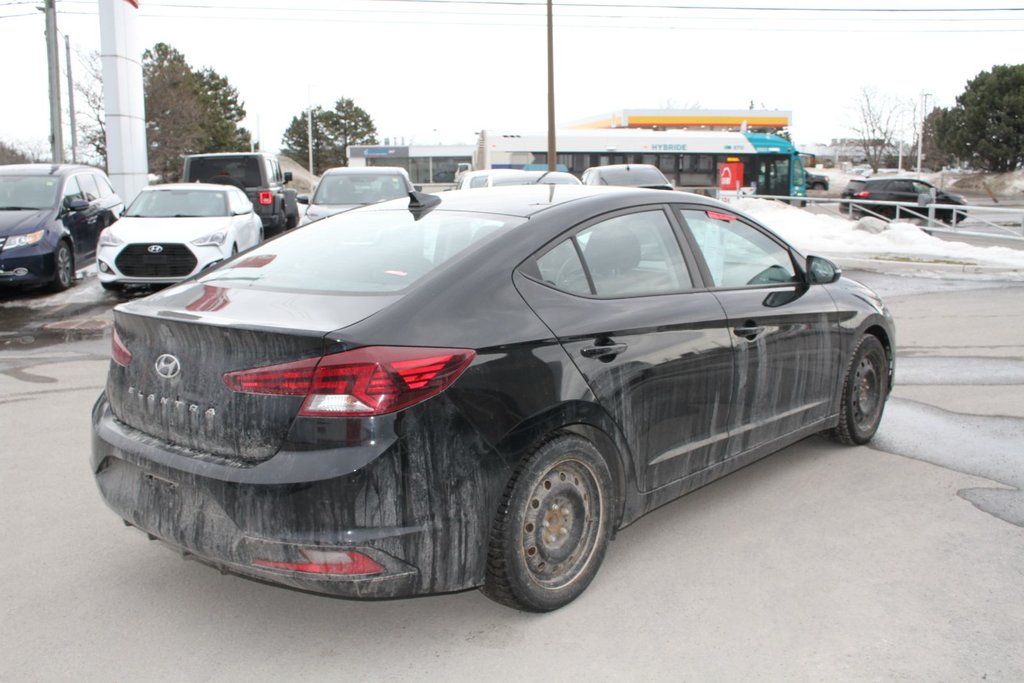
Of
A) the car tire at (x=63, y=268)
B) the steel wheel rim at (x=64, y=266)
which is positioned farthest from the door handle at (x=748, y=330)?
the steel wheel rim at (x=64, y=266)

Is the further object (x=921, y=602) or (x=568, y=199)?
(x=568, y=199)

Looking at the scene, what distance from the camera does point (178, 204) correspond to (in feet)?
45.1

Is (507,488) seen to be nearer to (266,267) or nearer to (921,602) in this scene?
(266,267)

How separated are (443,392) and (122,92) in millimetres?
18692

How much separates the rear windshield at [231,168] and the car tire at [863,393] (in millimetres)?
17595

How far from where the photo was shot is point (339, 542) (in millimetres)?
3002

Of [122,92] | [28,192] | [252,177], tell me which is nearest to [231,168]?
[252,177]

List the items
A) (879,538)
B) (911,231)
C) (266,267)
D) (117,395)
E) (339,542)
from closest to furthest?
1. (339,542)
2. (117,395)
3. (266,267)
4. (879,538)
5. (911,231)

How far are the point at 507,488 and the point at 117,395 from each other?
5.27 ft

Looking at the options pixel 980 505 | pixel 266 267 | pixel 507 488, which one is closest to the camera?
pixel 507 488

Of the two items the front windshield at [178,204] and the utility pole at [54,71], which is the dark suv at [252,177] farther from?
the utility pole at [54,71]

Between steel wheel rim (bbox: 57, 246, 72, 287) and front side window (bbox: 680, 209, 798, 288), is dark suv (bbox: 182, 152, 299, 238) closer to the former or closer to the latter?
steel wheel rim (bbox: 57, 246, 72, 287)

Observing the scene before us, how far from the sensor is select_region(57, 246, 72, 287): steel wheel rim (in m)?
12.9

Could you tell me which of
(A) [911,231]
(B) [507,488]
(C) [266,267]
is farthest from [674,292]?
(A) [911,231]
